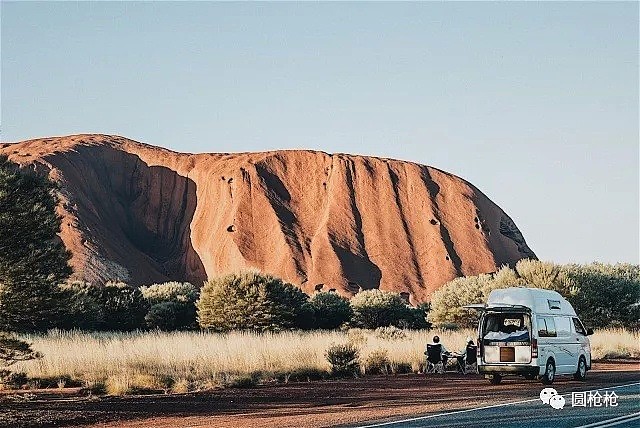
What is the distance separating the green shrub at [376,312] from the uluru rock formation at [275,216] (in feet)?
91.4

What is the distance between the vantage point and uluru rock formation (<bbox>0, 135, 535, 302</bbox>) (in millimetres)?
84438

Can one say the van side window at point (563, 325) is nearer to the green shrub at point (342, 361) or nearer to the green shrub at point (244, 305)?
Answer: the green shrub at point (342, 361)

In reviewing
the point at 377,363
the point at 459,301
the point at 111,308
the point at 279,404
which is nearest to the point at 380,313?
the point at 459,301

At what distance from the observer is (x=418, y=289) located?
277 feet

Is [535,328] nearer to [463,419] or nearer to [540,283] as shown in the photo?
[463,419]

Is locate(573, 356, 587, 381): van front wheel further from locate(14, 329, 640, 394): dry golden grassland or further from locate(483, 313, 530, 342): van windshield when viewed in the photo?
locate(14, 329, 640, 394): dry golden grassland

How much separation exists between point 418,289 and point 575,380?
6079 cm

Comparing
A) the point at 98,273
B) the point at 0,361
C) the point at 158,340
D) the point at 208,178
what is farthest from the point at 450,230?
the point at 0,361

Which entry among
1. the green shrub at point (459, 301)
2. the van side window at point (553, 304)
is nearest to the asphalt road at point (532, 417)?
the van side window at point (553, 304)

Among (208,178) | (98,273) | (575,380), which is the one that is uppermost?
(208,178)

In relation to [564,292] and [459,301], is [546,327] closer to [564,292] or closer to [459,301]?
[564,292]

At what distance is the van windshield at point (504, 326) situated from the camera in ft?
72.0

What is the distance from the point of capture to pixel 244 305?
41.9 meters

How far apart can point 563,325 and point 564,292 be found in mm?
18569
